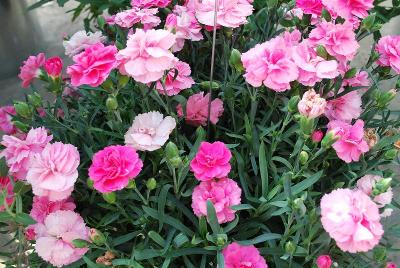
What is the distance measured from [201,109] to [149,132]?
0.15 meters

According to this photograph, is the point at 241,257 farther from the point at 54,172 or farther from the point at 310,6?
the point at 310,6

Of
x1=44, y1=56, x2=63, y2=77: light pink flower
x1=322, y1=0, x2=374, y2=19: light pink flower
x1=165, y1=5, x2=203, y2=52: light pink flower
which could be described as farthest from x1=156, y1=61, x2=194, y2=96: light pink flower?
x1=322, y1=0, x2=374, y2=19: light pink flower

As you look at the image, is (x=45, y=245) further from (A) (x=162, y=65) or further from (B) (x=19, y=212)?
(A) (x=162, y=65)

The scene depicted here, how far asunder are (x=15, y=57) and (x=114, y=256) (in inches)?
57.7

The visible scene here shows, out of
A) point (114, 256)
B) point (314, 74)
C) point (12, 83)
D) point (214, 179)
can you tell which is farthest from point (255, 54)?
point (12, 83)

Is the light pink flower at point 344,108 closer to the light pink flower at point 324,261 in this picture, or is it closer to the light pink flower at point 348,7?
the light pink flower at point 348,7

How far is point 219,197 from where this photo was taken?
669 millimetres

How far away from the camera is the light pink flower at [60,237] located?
0.65 m

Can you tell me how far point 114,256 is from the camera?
0.69 m

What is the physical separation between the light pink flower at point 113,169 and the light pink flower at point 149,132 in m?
0.04

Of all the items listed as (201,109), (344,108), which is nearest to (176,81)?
(201,109)

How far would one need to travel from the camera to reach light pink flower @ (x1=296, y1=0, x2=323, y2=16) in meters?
0.82

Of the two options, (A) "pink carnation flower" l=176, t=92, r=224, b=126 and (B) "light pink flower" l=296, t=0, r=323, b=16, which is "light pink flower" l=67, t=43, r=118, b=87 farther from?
(B) "light pink flower" l=296, t=0, r=323, b=16

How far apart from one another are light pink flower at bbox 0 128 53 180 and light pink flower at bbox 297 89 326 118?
377 mm
